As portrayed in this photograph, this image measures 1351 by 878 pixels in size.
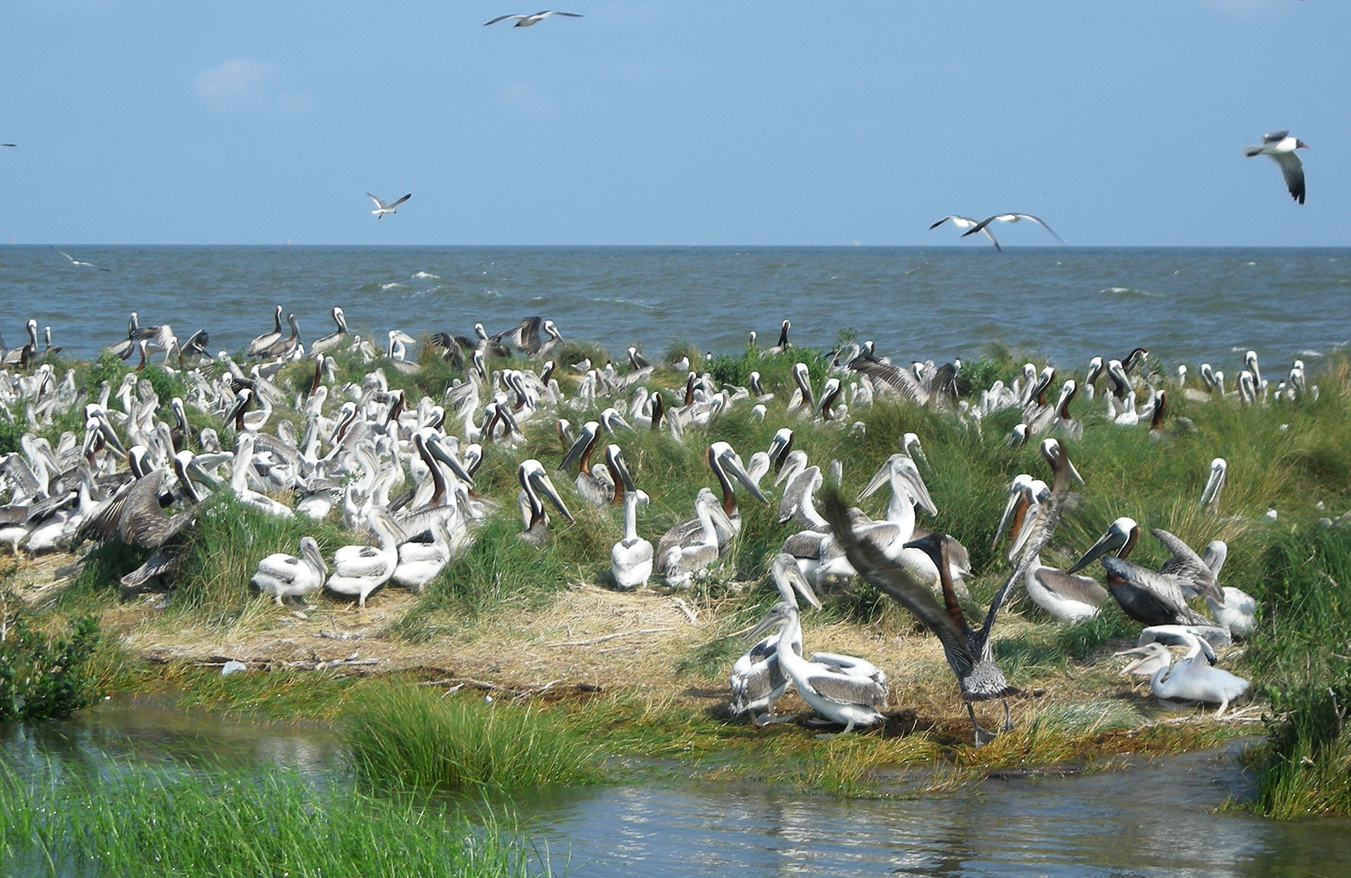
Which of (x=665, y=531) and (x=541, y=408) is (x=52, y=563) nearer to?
(x=665, y=531)

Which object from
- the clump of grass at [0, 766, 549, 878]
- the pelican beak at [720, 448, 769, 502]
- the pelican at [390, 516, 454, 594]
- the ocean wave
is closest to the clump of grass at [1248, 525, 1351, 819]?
the clump of grass at [0, 766, 549, 878]

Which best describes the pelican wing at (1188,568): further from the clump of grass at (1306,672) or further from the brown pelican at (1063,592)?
the brown pelican at (1063,592)

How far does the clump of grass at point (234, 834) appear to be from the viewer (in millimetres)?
4363

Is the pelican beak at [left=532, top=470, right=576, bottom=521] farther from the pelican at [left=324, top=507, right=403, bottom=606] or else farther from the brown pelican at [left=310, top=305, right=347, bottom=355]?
the brown pelican at [left=310, top=305, right=347, bottom=355]

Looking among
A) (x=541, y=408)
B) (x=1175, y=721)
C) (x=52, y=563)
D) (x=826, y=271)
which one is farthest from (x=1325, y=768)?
(x=826, y=271)

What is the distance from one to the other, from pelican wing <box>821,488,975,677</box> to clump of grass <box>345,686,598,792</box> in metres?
1.44

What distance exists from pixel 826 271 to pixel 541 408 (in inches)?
2490

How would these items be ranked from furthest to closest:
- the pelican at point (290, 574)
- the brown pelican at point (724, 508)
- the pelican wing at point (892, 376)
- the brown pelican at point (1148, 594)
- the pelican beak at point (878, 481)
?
the pelican wing at point (892, 376)
the pelican beak at point (878, 481)
the brown pelican at point (724, 508)
the pelican at point (290, 574)
the brown pelican at point (1148, 594)

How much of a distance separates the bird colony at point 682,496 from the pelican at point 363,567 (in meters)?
0.02

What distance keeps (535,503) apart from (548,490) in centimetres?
27

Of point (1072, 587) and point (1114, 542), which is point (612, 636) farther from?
point (1114, 542)

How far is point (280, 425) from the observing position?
45.3ft
